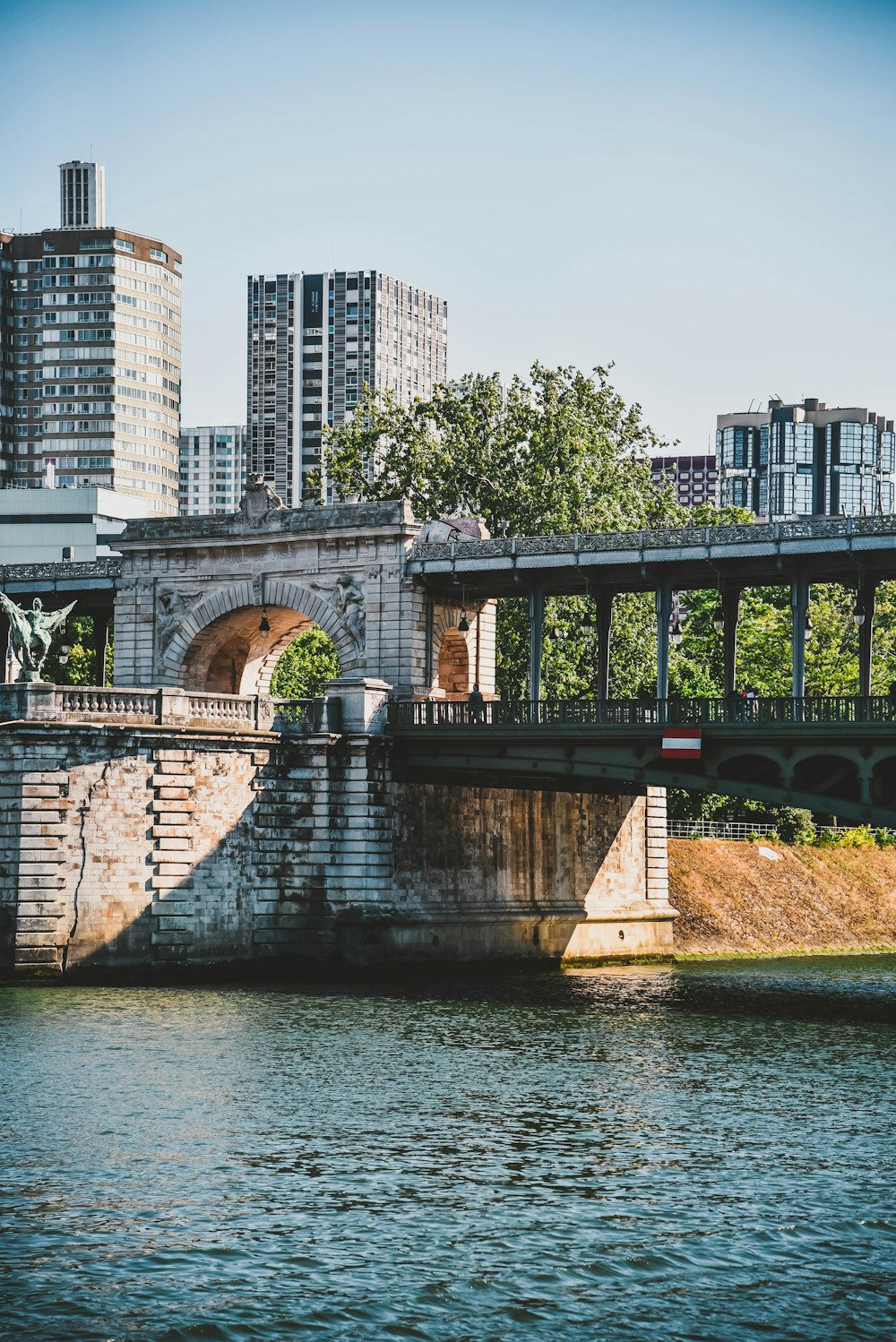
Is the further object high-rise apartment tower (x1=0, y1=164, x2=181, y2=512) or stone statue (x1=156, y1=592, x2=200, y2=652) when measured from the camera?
high-rise apartment tower (x1=0, y1=164, x2=181, y2=512)

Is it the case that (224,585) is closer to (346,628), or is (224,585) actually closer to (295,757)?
(346,628)

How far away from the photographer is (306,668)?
103 m

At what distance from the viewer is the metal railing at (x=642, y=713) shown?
55.0 metres

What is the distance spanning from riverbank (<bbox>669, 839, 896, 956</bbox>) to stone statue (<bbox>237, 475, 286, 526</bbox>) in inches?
888

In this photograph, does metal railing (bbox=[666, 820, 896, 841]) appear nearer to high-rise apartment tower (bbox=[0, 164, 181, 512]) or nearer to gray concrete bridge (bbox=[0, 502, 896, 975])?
gray concrete bridge (bbox=[0, 502, 896, 975])

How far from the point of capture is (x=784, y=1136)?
35562 mm

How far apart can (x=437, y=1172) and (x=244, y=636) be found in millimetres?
41675

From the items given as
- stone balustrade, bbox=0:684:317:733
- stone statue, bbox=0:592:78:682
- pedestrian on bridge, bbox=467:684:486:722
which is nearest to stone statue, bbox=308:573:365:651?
stone balustrade, bbox=0:684:317:733

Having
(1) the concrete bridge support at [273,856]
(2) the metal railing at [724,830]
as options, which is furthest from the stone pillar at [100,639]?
(2) the metal railing at [724,830]

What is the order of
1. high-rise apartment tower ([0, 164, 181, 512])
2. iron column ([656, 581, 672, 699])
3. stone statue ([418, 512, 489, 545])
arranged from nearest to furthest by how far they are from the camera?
iron column ([656, 581, 672, 699]), stone statue ([418, 512, 489, 545]), high-rise apartment tower ([0, 164, 181, 512])

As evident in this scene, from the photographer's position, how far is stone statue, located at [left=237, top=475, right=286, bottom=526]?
226ft

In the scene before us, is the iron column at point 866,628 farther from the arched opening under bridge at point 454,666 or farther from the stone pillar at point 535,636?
the arched opening under bridge at point 454,666

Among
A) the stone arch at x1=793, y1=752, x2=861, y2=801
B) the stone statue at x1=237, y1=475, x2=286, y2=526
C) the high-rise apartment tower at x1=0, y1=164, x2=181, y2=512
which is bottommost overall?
the stone arch at x1=793, y1=752, x2=861, y2=801

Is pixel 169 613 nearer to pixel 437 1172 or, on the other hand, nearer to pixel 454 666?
pixel 454 666
